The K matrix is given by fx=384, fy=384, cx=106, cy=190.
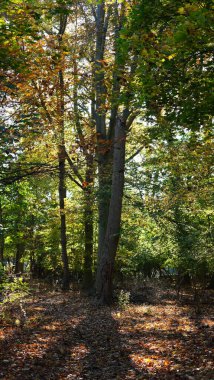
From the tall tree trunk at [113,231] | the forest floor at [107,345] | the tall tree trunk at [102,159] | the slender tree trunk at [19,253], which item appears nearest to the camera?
the forest floor at [107,345]

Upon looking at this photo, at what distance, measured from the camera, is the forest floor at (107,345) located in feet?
21.4

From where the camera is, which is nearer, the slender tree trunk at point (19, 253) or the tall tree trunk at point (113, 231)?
the tall tree trunk at point (113, 231)

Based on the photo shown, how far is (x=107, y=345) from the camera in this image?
28.0 ft

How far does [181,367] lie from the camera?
649 centimetres

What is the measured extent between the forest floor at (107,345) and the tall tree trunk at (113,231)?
1277mm

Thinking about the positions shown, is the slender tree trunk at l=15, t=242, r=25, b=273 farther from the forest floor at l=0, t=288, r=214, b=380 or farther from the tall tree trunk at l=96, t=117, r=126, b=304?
the forest floor at l=0, t=288, r=214, b=380

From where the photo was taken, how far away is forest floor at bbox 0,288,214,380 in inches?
257

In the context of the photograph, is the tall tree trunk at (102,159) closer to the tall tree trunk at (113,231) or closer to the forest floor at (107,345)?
the tall tree trunk at (113,231)

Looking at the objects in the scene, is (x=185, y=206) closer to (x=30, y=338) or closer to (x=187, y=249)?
(x=187, y=249)

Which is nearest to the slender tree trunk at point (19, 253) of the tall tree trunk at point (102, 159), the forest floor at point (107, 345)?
the tall tree trunk at point (102, 159)

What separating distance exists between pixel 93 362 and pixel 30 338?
7.46 ft

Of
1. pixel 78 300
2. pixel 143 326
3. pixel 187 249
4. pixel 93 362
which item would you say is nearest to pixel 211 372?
pixel 93 362

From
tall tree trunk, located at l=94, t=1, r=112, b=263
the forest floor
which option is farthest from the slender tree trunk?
the forest floor

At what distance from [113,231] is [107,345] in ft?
20.4
